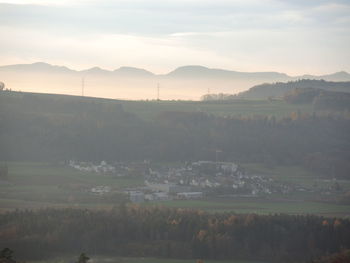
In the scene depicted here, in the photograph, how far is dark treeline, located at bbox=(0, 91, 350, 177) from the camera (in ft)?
208

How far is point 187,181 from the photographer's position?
58.0 m

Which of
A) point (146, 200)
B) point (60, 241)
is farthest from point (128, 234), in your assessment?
point (146, 200)

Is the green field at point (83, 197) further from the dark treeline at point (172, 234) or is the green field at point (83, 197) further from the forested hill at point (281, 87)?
the forested hill at point (281, 87)

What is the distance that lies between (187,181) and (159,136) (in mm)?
11152

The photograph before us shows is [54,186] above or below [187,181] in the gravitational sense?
above

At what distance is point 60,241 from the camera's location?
38438mm

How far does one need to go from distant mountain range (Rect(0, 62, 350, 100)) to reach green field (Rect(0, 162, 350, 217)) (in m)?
27.9

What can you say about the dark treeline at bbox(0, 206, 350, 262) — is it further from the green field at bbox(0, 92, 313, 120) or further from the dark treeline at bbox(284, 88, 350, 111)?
the dark treeline at bbox(284, 88, 350, 111)

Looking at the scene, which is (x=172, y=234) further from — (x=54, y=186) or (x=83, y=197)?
(x=54, y=186)

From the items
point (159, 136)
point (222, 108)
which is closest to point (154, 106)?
point (222, 108)

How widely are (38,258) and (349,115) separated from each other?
49598 millimetres

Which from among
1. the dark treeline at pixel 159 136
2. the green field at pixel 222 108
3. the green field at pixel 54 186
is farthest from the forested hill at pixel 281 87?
the green field at pixel 54 186

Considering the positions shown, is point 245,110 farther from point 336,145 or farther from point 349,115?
point 336,145

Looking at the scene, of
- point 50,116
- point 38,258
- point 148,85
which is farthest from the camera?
point 148,85
